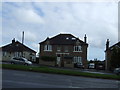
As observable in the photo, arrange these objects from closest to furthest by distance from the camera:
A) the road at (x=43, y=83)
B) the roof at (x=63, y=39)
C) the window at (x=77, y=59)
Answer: the road at (x=43, y=83) → the window at (x=77, y=59) → the roof at (x=63, y=39)

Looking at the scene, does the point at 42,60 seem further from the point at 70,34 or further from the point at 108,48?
the point at 108,48

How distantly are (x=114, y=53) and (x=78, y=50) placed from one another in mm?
12229

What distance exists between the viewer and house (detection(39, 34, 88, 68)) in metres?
63.4

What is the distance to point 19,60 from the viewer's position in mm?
49656

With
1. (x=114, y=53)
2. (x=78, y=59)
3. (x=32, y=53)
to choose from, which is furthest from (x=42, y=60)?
(x=32, y=53)

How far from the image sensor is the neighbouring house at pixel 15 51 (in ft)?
254

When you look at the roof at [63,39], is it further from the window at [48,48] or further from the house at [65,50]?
the window at [48,48]

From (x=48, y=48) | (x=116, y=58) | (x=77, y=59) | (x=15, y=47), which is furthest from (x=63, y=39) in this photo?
(x=15, y=47)

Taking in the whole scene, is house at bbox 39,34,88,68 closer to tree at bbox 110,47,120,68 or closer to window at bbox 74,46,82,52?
window at bbox 74,46,82,52

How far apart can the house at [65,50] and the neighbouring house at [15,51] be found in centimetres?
1097

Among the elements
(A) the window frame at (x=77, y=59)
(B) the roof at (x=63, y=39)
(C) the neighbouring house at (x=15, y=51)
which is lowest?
(A) the window frame at (x=77, y=59)

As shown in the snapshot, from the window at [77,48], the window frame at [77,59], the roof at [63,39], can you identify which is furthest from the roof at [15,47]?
the window frame at [77,59]


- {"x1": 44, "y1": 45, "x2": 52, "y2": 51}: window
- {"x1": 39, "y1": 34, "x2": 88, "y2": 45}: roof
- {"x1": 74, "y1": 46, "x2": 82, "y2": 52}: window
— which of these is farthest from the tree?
{"x1": 44, "y1": 45, "x2": 52, "y2": 51}: window

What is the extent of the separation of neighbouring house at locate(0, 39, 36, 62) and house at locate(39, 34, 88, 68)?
10968mm
